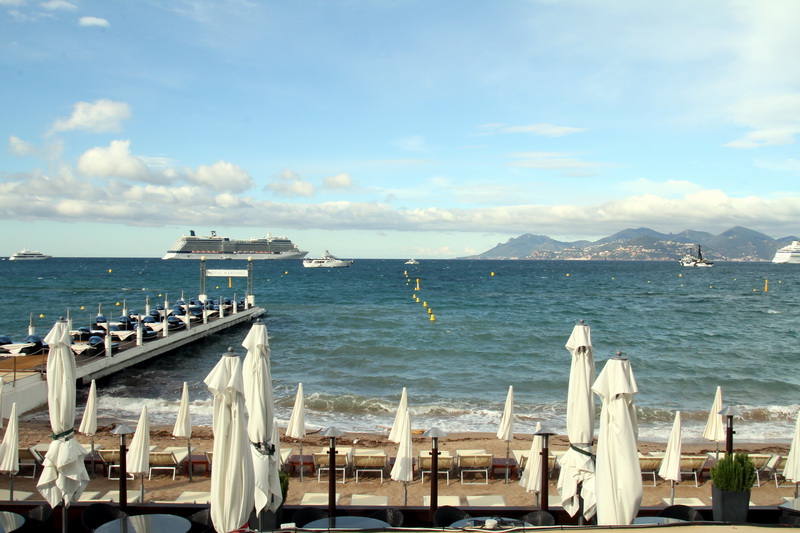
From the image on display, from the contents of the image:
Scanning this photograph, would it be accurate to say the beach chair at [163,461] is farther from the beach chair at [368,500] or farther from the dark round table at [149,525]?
the dark round table at [149,525]

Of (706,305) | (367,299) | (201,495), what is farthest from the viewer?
(367,299)

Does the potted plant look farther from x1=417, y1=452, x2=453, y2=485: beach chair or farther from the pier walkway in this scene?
the pier walkway

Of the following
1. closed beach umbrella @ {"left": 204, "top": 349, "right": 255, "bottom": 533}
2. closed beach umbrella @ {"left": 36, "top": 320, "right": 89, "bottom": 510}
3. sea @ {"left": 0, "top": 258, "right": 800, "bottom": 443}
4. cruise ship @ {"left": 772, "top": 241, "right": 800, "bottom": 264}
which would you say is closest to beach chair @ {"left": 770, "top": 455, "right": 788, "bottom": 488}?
sea @ {"left": 0, "top": 258, "right": 800, "bottom": 443}

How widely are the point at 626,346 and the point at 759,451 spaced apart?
17316mm

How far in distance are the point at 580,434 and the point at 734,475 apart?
1.92m

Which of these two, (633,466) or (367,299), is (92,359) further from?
(367,299)

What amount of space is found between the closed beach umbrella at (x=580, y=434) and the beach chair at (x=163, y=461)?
7.32m

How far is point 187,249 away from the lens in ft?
465

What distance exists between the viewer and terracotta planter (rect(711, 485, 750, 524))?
7.42 meters

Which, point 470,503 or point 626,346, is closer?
point 470,503

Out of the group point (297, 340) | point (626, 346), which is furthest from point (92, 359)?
point (626, 346)

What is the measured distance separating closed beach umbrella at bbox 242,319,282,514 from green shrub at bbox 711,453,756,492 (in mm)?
5502

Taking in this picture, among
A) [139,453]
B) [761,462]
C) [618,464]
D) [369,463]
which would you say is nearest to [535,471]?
[618,464]

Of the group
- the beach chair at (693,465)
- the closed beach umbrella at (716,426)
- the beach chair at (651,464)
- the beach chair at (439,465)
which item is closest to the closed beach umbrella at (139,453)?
the beach chair at (439,465)
